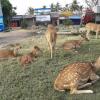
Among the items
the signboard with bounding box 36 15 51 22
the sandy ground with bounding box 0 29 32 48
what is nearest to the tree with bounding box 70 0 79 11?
the signboard with bounding box 36 15 51 22

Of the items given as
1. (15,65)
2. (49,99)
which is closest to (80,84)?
(49,99)

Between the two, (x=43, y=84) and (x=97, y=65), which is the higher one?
(x=97, y=65)

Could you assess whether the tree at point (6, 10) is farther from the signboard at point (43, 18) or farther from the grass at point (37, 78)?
the grass at point (37, 78)

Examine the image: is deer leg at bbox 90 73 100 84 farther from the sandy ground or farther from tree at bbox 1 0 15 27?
tree at bbox 1 0 15 27

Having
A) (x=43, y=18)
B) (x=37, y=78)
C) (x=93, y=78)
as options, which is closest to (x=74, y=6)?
(x=43, y=18)

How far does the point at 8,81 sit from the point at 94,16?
2753 centimetres

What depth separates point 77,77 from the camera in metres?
8.17

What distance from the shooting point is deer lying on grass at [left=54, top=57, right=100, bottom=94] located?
815 cm

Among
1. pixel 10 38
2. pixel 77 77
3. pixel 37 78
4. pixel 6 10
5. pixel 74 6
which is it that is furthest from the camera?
pixel 74 6

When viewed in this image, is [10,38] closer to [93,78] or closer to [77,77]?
[93,78]

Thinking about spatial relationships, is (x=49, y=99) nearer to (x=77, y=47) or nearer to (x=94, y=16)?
(x=77, y=47)

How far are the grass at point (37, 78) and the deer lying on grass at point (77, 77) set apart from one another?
0.15 m

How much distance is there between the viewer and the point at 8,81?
951cm

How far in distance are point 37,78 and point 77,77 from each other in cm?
174
